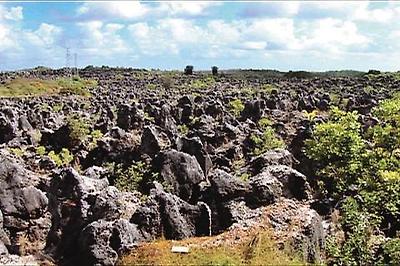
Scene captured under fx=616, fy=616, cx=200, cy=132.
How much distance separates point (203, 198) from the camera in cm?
2872

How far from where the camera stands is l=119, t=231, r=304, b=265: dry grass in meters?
22.7

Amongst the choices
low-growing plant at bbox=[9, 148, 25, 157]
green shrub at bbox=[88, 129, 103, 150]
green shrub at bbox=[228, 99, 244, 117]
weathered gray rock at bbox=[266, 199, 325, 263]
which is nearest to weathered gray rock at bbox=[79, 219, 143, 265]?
weathered gray rock at bbox=[266, 199, 325, 263]

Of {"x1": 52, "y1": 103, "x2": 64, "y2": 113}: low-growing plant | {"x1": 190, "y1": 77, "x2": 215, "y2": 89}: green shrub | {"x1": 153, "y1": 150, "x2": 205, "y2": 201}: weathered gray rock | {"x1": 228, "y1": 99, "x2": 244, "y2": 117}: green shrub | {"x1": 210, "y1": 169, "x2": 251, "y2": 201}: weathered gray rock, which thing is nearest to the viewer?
{"x1": 210, "y1": 169, "x2": 251, "y2": 201}: weathered gray rock

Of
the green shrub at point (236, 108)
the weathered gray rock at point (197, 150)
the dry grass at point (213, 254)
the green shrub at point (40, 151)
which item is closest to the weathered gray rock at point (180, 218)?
the dry grass at point (213, 254)

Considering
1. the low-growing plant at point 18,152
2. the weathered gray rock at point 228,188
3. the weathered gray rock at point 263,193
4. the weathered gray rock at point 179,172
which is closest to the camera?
the weathered gray rock at point 263,193

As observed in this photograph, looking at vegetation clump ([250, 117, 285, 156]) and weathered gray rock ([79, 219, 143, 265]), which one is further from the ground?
vegetation clump ([250, 117, 285, 156])

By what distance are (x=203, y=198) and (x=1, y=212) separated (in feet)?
30.9

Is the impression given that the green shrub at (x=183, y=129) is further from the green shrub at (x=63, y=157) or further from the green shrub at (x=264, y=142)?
the green shrub at (x=63, y=157)

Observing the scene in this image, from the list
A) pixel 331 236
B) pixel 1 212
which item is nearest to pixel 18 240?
pixel 1 212

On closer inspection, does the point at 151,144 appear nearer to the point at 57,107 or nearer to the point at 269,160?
the point at 269,160

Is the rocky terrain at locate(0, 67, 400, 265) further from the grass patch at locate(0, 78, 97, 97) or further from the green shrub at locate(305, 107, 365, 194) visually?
the grass patch at locate(0, 78, 97, 97)

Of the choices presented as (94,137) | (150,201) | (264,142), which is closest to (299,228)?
(150,201)

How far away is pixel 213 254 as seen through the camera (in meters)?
23.1

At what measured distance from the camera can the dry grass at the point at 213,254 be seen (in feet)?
74.4
